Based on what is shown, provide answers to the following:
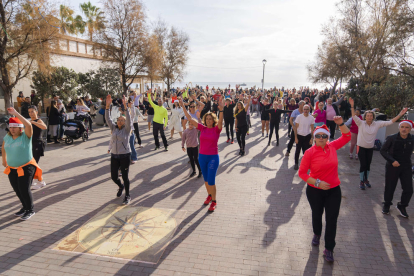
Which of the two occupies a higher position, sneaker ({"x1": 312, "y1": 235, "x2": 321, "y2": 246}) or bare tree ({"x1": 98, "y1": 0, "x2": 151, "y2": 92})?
bare tree ({"x1": 98, "y1": 0, "x2": 151, "y2": 92})

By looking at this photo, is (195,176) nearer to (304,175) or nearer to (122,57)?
(304,175)

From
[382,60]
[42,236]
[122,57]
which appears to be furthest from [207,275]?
[122,57]

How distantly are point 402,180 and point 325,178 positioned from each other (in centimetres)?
247

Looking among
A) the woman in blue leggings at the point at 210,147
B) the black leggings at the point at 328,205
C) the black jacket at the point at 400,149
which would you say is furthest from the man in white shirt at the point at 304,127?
the black leggings at the point at 328,205

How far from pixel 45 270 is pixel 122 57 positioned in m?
18.7

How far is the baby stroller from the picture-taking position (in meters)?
10.9

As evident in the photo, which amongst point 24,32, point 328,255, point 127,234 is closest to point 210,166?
→ point 127,234

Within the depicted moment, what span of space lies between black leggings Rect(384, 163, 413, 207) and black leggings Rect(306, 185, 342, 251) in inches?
82.8

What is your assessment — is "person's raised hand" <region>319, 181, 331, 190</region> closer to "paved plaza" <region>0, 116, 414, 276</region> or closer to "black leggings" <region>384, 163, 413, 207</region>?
"paved plaza" <region>0, 116, 414, 276</region>

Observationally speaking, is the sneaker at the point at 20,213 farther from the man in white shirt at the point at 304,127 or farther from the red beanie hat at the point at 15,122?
the man in white shirt at the point at 304,127

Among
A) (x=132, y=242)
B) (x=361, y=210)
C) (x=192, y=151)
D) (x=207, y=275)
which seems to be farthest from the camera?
(x=192, y=151)

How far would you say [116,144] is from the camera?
5.36 meters

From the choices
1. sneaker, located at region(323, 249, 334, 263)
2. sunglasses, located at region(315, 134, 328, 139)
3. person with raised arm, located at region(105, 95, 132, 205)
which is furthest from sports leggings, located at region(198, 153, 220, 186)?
sneaker, located at region(323, 249, 334, 263)

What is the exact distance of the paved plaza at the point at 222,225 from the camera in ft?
11.9
